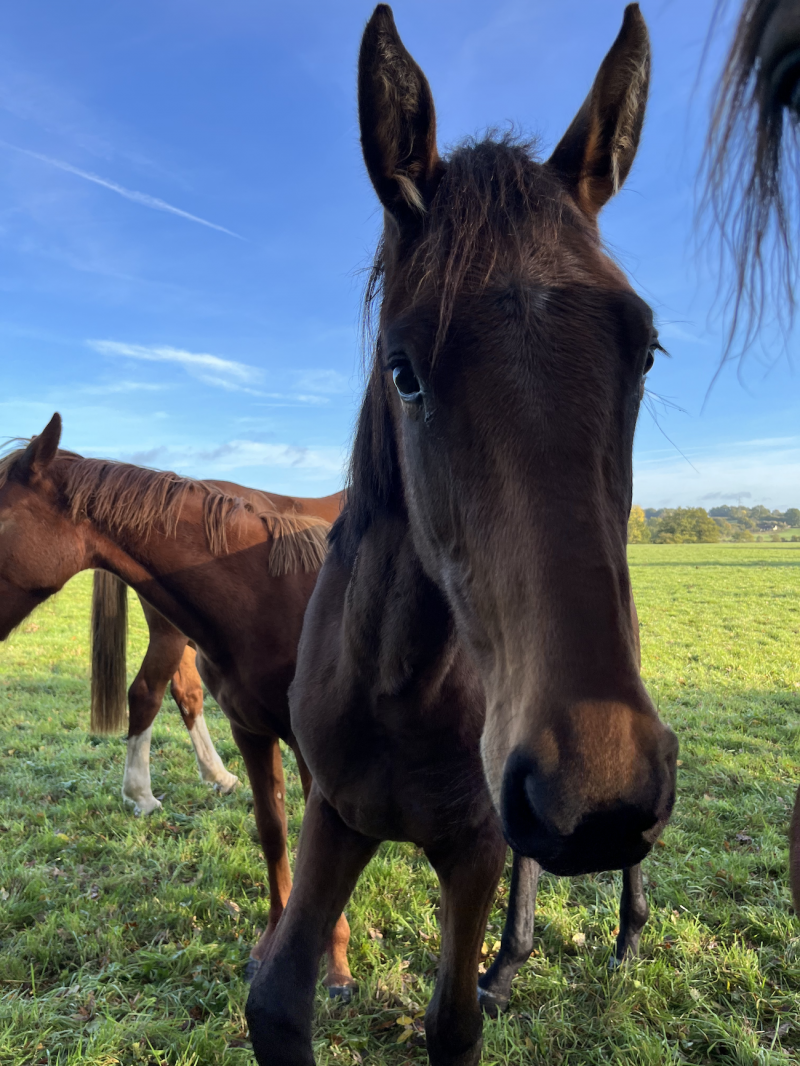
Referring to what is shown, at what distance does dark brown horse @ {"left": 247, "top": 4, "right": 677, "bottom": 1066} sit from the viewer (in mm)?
1017

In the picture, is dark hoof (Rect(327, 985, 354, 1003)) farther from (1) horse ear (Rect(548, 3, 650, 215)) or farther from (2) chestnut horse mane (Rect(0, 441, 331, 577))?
(1) horse ear (Rect(548, 3, 650, 215))

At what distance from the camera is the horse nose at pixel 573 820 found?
0.94 metres

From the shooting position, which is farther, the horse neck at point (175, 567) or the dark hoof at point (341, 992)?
the horse neck at point (175, 567)

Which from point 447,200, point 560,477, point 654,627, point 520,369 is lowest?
point 654,627

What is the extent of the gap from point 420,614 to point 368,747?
50 centimetres

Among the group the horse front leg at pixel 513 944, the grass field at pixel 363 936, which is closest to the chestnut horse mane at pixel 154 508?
the horse front leg at pixel 513 944

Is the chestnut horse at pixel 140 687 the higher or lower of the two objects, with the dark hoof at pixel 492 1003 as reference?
higher

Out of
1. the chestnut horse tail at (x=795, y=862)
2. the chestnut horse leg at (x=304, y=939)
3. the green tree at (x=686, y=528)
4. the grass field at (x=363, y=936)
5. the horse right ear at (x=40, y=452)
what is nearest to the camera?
the chestnut horse tail at (x=795, y=862)

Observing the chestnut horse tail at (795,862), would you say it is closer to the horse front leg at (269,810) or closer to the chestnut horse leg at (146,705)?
the horse front leg at (269,810)

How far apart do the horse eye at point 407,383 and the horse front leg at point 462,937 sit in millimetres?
1329

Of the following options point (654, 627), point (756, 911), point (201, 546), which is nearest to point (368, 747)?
point (201, 546)

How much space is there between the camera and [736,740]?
651 centimetres

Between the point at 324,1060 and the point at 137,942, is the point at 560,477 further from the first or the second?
the point at 137,942

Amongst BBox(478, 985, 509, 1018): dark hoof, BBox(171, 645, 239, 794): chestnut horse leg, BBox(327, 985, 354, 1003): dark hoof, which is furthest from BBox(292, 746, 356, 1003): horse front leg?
BBox(171, 645, 239, 794): chestnut horse leg
